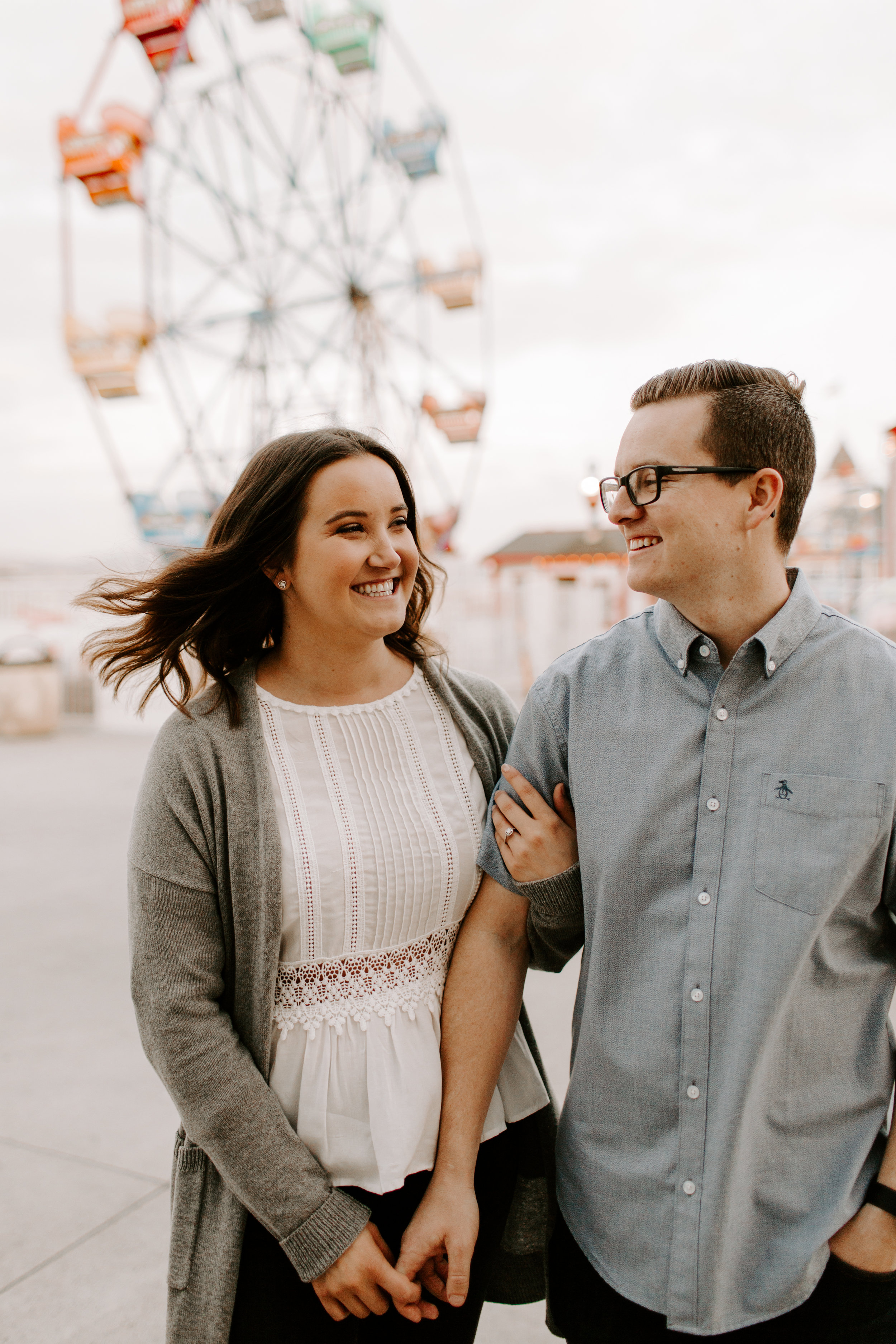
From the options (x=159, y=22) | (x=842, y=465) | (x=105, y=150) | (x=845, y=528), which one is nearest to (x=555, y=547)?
(x=845, y=528)

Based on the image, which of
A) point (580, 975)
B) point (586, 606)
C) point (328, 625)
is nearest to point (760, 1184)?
point (580, 975)

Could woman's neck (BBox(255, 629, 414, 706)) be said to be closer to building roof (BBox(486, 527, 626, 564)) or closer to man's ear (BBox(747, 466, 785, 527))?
man's ear (BBox(747, 466, 785, 527))

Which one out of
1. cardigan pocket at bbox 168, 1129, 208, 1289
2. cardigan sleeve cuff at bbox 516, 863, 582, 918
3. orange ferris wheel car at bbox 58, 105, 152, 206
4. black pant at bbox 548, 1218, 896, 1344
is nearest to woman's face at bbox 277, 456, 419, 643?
cardigan sleeve cuff at bbox 516, 863, 582, 918

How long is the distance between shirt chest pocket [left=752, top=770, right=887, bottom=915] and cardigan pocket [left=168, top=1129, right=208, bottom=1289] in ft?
2.59

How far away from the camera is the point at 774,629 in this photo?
1.08 meters

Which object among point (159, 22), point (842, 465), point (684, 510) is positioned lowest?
point (842, 465)

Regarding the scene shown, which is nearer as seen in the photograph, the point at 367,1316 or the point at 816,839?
the point at 816,839

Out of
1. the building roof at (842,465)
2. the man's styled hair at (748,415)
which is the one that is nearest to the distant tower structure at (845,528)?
the building roof at (842,465)

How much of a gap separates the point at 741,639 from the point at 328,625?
1.85 ft

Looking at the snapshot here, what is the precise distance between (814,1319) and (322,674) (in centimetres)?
100

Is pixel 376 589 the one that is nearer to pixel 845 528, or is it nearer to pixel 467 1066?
pixel 467 1066

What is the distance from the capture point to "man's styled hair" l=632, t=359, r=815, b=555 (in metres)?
1.09

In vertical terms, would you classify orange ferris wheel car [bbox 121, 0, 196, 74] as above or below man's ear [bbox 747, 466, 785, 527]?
above

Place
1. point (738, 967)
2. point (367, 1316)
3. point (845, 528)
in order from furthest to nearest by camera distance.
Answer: point (845, 528) < point (367, 1316) < point (738, 967)
